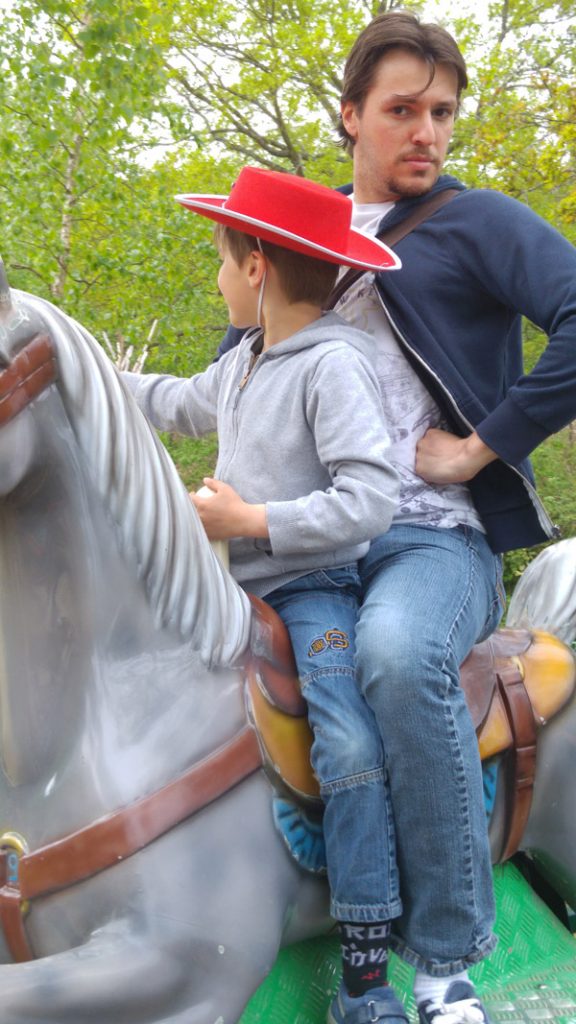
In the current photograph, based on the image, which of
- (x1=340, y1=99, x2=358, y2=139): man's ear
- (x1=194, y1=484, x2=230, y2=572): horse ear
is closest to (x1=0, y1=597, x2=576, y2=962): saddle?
(x1=194, y1=484, x2=230, y2=572): horse ear

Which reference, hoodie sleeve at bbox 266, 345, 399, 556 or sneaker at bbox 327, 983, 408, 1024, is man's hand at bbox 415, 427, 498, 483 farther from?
sneaker at bbox 327, 983, 408, 1024

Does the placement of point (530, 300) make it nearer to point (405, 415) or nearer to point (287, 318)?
point (405, 415)

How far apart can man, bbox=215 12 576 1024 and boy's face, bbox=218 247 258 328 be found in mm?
326

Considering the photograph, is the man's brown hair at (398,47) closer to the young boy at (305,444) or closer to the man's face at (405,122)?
the man's face at (405,122)

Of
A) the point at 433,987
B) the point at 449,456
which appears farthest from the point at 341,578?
the point at 433,987

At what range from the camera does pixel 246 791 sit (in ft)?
5.24

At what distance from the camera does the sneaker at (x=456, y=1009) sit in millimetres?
1743

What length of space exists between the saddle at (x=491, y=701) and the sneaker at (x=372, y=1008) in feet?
1.27

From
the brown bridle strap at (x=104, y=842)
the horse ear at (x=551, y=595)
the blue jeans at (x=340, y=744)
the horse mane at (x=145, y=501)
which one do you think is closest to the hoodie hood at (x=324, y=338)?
the horse mane at (x=145, y=501)

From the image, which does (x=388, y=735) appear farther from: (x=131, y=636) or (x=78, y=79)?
(x=78, y=79)

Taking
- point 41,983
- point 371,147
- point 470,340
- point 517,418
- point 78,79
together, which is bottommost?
point 41,983

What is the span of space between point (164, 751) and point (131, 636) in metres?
0.20

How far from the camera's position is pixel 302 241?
176 centimetres

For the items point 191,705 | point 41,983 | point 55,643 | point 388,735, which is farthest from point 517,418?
point 41,983
